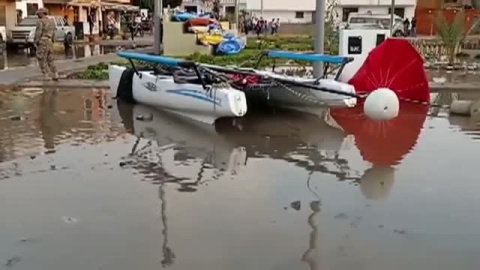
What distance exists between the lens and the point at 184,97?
490 inches

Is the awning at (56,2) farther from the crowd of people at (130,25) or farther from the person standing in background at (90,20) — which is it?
the crowd of people at (130,25)

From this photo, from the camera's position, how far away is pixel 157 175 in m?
8.48

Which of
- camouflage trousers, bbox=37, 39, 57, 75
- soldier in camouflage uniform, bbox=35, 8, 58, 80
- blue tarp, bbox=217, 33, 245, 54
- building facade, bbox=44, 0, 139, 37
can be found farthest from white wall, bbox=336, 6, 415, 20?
camouflage trousers, bbox=37, 39, 57, 75

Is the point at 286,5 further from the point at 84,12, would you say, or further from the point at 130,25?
the point at 84,12

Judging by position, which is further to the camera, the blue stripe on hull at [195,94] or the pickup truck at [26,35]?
the pickup truck at [26,35]

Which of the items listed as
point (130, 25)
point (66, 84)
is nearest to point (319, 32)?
point (66, 84)

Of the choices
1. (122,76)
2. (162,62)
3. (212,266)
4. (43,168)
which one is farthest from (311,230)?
(122,76)

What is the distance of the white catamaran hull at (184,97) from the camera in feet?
37.2

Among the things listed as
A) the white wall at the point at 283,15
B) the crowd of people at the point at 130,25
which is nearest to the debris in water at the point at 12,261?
the crowd of people at the point at 130,25

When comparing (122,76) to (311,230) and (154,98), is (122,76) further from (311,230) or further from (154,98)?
(311,230)

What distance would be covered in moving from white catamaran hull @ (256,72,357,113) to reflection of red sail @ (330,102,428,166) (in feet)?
0.97

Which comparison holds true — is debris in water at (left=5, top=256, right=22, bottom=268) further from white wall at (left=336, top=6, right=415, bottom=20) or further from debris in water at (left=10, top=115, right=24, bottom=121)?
white wall at (left=336, top=6, right=415, bottom=20)

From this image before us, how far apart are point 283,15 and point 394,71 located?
5471 centimetres

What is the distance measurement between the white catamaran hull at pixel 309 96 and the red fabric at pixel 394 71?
59 cm
